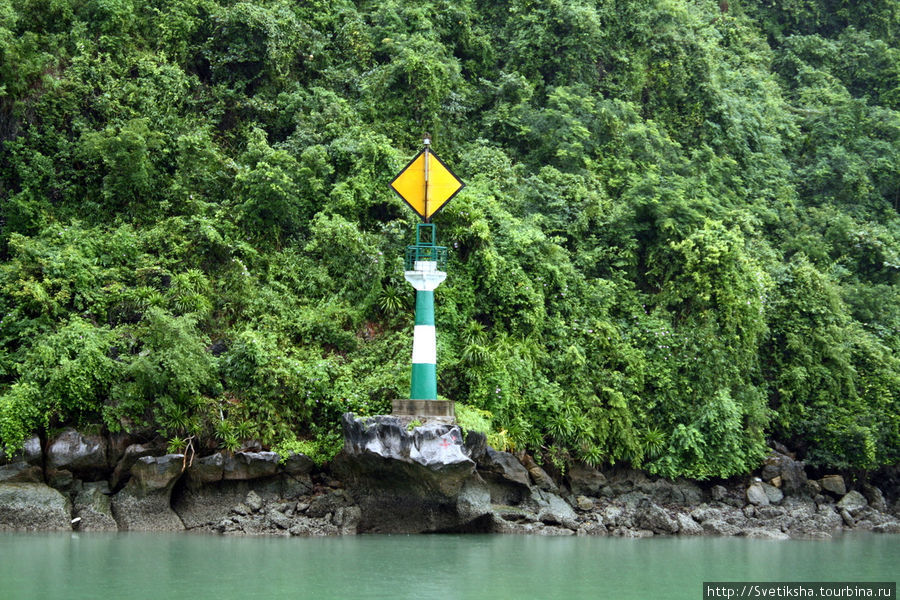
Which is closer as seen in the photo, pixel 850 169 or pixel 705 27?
pixel 850 169

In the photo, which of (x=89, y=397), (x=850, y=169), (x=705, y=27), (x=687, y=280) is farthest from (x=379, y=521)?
(x=705, y=27)

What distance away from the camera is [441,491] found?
14.8 metres

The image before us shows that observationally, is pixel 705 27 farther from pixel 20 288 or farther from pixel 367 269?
pixel 20 288

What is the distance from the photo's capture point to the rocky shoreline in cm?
1445

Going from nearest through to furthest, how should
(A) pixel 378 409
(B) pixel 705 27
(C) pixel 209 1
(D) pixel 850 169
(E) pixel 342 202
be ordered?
(A) pixel 378 409
(E) pixel 342 202
(C) pixel 209 1
(D) pixel 850 169
(B) pixel 705 27

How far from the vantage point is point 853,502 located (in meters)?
17.6

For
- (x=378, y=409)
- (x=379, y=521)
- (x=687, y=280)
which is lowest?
(x=379, y=521)

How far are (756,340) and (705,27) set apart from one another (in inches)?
430

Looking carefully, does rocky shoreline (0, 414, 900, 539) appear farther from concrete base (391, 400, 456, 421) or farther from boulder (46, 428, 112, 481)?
concrete base (391, 400, 456, 421)

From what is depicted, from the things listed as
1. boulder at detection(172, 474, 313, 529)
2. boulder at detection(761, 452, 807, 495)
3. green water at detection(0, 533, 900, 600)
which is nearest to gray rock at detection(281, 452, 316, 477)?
boulder at detection(172, 474, 313, 529)

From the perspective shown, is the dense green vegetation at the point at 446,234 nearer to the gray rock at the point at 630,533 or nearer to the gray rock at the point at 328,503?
the gray rock at the point at 328,503

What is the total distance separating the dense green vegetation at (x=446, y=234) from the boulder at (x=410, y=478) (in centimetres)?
116

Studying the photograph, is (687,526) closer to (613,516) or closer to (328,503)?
(613,516)

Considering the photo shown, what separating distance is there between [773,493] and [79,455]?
12.0 m
